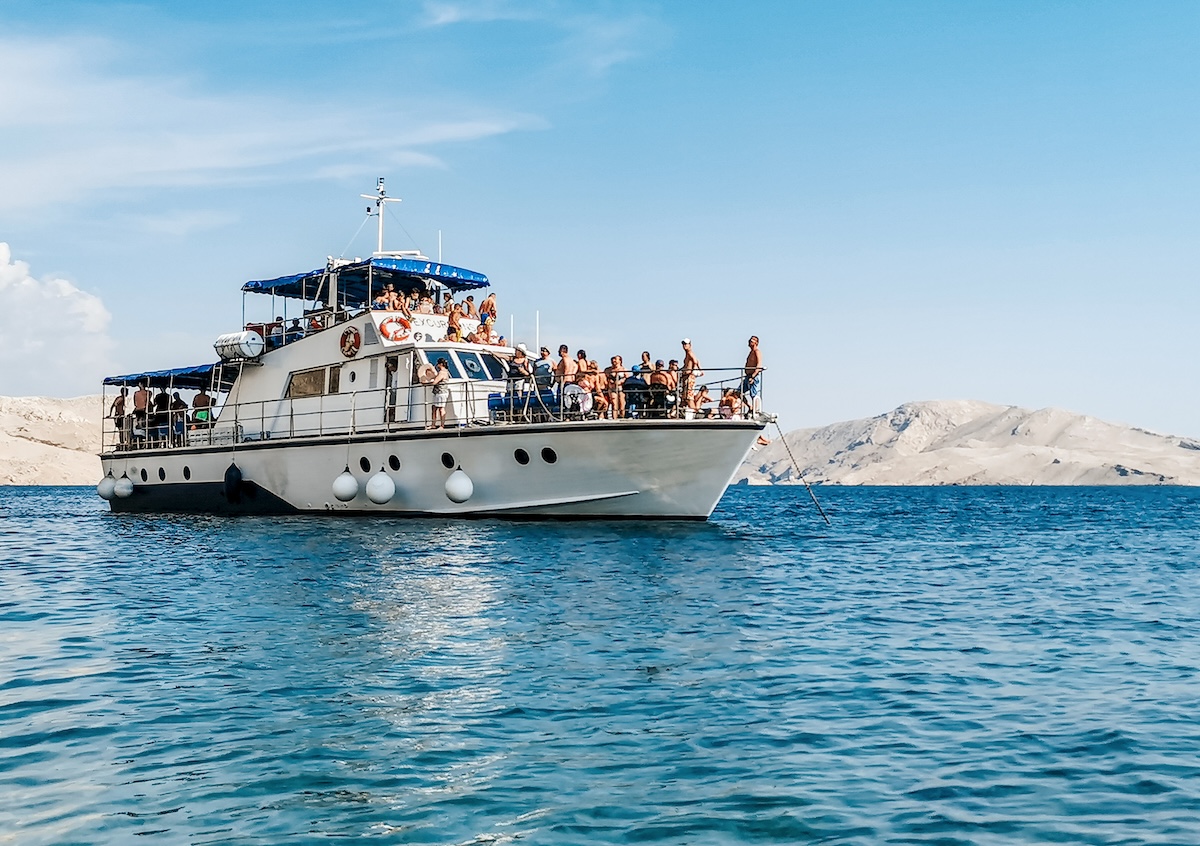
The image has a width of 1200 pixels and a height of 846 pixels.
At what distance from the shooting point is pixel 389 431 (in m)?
23.6

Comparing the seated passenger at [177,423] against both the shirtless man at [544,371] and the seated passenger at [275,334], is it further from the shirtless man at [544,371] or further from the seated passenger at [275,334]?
the shirtless man at [544,371]

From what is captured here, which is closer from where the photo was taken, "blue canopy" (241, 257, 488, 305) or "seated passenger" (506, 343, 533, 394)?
"seated passenger" (506, 343, 533, 394)

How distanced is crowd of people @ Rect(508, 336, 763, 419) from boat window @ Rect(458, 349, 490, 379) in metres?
2.82

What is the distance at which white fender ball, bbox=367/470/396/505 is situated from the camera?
75.2 ft

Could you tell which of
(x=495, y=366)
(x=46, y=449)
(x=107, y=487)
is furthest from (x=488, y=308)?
(x=46, y=449)

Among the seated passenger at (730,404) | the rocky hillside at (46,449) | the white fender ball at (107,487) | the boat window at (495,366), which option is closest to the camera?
the seated passenger at (730,404)

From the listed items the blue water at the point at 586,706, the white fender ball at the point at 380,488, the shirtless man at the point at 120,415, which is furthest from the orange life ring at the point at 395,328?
the shirtless man at the point at 120,415

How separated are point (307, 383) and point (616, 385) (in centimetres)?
959

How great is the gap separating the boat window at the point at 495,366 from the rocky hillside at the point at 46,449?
115625 millimetres

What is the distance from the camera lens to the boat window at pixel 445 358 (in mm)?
23703

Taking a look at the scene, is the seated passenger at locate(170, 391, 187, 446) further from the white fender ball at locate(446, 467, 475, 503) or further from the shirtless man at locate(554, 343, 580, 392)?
the shirtless man at locate(554, 343, 580, 392)

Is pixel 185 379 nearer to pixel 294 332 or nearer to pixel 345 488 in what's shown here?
pixel 294 332

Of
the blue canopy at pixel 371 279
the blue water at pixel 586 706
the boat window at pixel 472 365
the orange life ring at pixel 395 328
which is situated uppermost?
the blue canopy at pixel 371 279

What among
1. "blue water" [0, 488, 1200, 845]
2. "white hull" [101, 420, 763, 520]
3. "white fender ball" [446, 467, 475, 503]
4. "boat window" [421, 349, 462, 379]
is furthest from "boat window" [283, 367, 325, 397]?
"blue water" [0, 488, 1200, 845]
